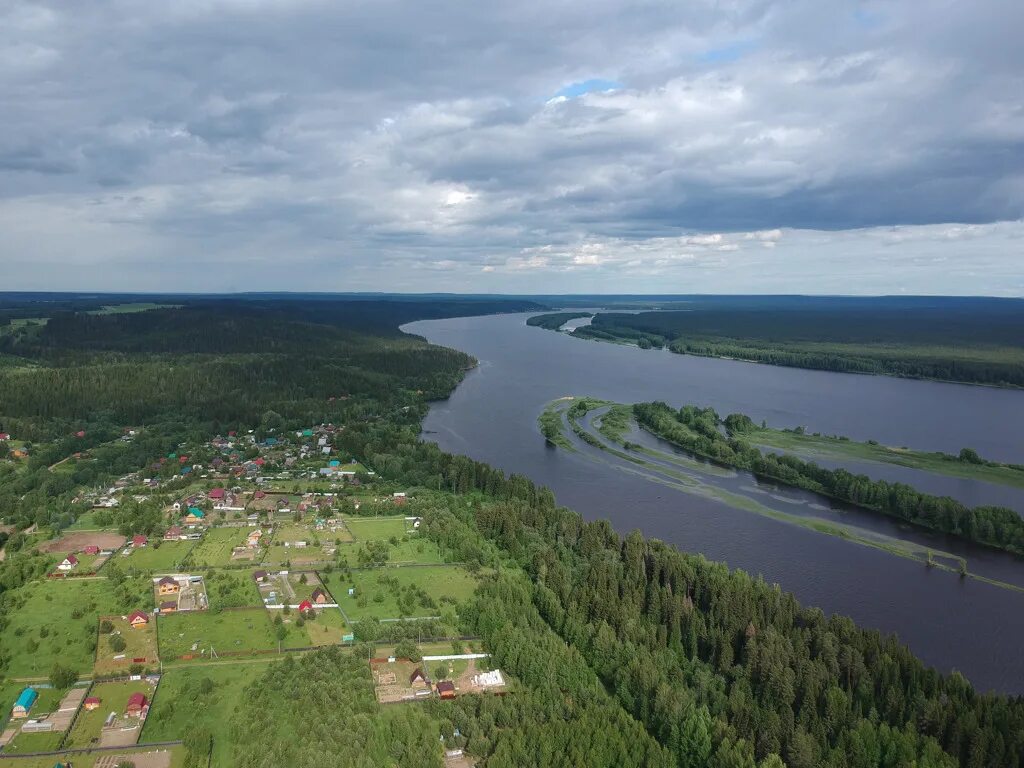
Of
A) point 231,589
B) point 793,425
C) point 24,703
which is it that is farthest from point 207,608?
point 793,425

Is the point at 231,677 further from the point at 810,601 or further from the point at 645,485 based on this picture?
the point at 645,485

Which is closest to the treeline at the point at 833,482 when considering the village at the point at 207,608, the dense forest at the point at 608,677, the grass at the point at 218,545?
the dense forest at the point at 608,677

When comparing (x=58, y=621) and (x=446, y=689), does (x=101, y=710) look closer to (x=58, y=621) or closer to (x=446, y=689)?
(x=58, y=621)

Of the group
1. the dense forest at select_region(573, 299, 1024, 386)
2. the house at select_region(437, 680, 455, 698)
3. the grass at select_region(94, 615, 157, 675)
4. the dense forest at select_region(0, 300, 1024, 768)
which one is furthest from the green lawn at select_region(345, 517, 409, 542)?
the dense forest at select_region(573, 299, 1024, 386)

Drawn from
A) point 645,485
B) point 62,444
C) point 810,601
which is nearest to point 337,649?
point 810,601

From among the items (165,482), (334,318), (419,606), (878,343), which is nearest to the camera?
(419,606)

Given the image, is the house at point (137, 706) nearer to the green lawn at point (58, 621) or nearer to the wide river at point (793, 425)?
the green lawn at point (58, 621)
